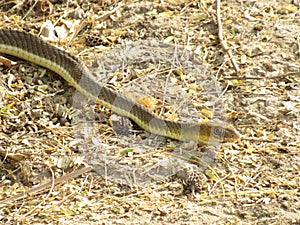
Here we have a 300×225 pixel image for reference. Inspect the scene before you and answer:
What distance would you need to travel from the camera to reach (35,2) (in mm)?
8906

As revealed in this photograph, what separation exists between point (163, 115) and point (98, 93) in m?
0.86

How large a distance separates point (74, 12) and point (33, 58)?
44.2 inches

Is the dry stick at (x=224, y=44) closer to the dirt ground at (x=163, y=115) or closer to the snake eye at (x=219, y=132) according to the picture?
the dirt ground at (x=163, y=115)

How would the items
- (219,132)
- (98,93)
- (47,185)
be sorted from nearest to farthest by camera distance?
(47,185) < (219,132) < (98,93)

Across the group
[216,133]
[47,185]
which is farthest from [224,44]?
[47,185]

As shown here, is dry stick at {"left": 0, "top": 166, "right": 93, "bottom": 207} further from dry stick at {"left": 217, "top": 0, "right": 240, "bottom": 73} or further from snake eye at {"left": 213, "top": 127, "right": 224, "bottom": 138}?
dry stick at {"left": 217, "top": 0, "right": 240, "bottom": 73}

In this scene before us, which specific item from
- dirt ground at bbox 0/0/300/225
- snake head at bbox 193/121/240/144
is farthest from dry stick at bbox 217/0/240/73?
snake head at bbox 193/121/240/144

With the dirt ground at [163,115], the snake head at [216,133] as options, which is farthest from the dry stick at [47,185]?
the snake head at [216,133]

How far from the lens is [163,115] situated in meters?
7.47

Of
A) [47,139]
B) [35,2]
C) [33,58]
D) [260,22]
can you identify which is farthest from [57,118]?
[260,22]

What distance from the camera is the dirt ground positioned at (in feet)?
19.9

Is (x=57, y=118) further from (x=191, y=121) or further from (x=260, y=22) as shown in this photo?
(x=260, y=22)

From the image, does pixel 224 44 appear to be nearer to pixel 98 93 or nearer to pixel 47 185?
pixel 98 93

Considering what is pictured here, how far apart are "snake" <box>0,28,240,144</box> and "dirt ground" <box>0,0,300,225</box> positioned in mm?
123
